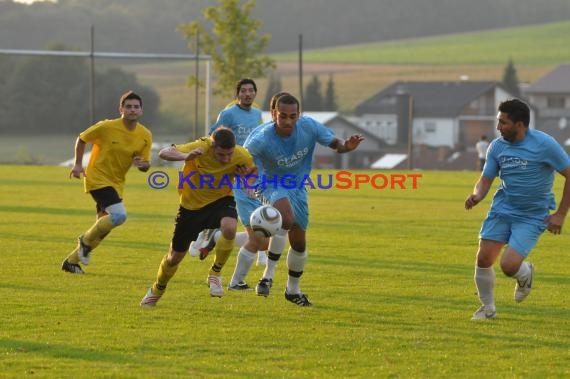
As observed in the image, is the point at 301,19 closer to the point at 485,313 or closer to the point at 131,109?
the point at 131,109

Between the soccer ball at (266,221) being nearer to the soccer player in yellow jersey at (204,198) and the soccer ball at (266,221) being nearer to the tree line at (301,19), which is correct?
the soccer player in yellow jersey at (204,198)

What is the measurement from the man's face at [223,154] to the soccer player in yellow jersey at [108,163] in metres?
2.77

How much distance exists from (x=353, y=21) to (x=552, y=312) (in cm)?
16232

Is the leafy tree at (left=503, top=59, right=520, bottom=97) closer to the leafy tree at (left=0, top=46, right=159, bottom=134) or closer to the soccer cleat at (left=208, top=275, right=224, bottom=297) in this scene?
the leafy tree at (left=0, top=46, right=159, bottom=134)

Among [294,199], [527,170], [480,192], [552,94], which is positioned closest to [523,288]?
[480,192]

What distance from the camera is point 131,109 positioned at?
13797mm

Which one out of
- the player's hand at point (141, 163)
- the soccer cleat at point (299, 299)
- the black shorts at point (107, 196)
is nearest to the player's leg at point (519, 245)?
the soccer cleat at point (299, 299)

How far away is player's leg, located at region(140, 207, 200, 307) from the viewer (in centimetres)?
1134

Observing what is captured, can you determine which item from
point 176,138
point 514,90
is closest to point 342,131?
point 514,90

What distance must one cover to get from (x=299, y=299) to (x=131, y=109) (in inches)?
130

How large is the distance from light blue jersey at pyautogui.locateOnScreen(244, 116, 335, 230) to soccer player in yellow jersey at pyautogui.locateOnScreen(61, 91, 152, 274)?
7.79 ft

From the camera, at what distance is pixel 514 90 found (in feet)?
401

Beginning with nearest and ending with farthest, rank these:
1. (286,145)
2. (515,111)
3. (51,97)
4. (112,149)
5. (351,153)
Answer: (515,111)
(286,145)
(112,149)
(51,97)
(351,153)

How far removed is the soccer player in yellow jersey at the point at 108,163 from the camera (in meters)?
13.9
